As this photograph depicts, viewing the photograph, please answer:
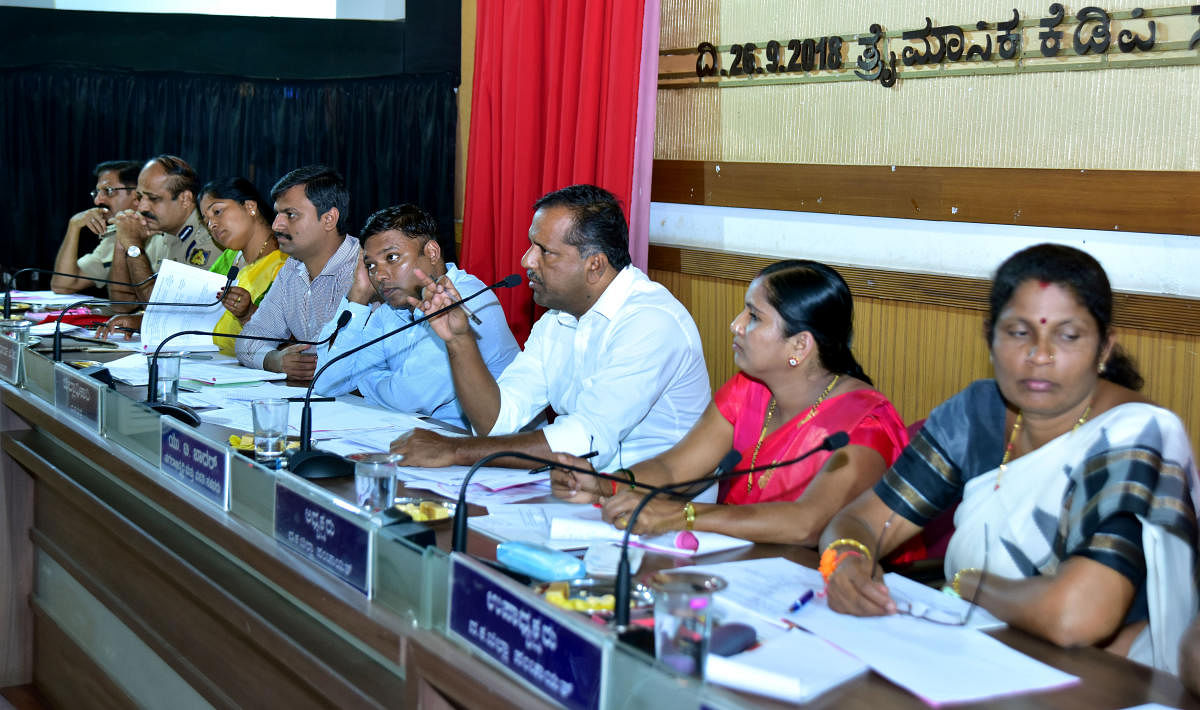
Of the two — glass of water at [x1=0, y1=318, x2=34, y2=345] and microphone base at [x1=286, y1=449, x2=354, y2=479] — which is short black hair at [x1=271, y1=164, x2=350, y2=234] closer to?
glass of water at [x1=0, y1=318, x2=34, y2=345]

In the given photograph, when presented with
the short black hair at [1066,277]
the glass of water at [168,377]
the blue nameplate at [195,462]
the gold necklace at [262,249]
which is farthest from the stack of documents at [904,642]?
the gold necklace at [262,249]

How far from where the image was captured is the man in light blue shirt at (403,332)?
2.68 m

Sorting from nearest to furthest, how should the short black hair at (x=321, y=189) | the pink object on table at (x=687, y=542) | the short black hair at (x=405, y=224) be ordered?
the pink object on table at (x=687, y=542) < the short black hair at (x=405, y=224) < the short black hair at (x=321, y=189)

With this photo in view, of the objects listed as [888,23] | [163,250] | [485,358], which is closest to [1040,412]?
[888,23]

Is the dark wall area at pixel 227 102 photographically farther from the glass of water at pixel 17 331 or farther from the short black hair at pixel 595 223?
the short black hair at pixel 595 223

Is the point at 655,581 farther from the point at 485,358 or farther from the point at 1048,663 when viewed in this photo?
the point at 485,358

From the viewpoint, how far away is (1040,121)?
7.53 ft

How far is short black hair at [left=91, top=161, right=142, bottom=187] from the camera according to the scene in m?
4.80

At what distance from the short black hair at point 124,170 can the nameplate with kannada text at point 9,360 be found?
2067 millimetres

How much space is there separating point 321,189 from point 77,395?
3.87 ft

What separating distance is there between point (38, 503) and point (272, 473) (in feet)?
4.66

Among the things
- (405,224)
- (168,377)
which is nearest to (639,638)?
(168,377)

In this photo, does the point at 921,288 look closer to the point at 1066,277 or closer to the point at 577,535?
the point at 1066,277

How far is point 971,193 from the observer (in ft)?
7.93
